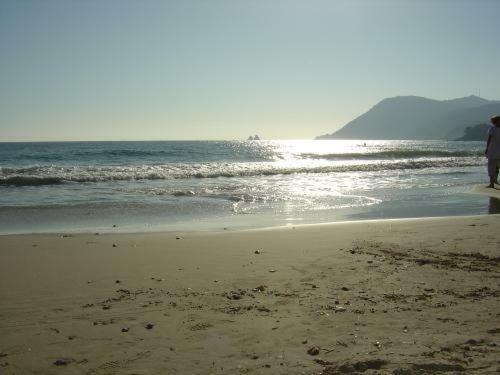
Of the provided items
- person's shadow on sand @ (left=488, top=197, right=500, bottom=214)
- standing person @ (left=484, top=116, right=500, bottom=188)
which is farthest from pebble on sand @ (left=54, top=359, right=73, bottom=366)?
standing person @ (left=484, top=116, right=500, bottom=188)

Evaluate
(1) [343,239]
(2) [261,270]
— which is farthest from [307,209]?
(2) [261,270]

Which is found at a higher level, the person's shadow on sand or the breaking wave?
the breaking wave

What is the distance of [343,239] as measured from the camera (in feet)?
21.4

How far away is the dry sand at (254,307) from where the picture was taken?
2.87 metres

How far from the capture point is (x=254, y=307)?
12.4ft

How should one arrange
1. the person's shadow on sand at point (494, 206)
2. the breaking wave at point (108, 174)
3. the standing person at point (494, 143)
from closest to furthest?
the person's shadow on sand at point (494, 206), the standing person at point (494, 143), the breaking wave at point (108, 174)

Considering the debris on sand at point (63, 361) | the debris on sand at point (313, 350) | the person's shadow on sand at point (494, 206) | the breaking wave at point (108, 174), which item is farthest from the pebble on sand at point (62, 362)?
the breaking wave at point (108, 174)

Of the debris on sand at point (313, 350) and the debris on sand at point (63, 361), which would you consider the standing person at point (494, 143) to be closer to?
the debris on sand at point (313, 350)

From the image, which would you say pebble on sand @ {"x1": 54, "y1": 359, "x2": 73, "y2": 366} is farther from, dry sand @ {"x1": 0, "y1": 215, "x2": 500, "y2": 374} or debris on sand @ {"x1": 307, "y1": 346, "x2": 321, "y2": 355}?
debris on sand @ {"x1": 307, "y1": 346, "x2": 321, "y2": 355}

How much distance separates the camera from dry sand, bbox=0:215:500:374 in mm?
2871

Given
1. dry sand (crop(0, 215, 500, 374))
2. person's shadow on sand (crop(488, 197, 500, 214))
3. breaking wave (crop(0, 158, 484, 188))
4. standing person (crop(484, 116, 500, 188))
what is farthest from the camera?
breaking wave (crop(0, 158, 484, 188))

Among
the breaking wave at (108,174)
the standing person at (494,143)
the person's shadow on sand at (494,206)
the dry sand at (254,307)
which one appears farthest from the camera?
the breaking wave at (108,174)

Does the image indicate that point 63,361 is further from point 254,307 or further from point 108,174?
point 108,174

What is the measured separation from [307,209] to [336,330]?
7647mm
